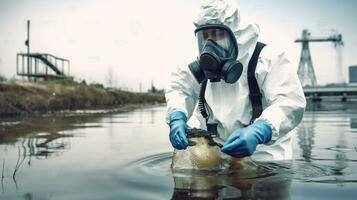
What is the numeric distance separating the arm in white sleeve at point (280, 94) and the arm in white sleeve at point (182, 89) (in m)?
0.68

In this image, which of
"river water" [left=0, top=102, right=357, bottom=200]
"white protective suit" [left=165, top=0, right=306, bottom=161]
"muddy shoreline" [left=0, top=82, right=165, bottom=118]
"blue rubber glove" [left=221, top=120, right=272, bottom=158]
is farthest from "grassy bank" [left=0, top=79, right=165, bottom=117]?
"blue rubber glove" [left=221, top=120, right=272, bottom=158]

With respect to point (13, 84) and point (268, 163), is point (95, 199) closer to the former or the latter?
point (268, 163)

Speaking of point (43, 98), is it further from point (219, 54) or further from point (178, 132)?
point (219, 54)

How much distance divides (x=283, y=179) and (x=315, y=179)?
11.3 inches

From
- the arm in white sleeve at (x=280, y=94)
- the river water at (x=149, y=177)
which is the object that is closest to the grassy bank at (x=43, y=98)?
the river water at (x=149, y=177)

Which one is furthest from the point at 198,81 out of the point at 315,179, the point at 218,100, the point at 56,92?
the point at 56,92

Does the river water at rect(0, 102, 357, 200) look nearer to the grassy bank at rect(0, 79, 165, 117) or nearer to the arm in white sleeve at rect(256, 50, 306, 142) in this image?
the arm in white sleeve at rect(256, 50, 306, 142)

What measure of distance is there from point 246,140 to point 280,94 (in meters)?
0.62

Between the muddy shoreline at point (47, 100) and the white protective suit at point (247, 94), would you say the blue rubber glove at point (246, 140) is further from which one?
the muddy shoreline at point (47, 100)

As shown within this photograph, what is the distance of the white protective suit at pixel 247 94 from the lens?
3.22 metres

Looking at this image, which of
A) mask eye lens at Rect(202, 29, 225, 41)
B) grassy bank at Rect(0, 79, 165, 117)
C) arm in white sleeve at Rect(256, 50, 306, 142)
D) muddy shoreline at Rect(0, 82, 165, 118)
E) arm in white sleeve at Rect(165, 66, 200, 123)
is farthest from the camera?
grassy bank at Rect(0, 79, 165, 117)

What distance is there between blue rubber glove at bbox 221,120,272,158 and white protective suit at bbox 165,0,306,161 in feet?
0.43

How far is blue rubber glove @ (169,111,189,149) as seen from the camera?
320 cm

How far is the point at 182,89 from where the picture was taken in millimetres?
3838
